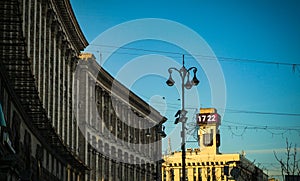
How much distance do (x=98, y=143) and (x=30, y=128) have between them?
40557mm

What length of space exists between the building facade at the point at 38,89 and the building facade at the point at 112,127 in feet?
15.5

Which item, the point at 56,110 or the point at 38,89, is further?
the point at 56,110

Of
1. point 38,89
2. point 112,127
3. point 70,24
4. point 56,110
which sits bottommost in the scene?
point 38,89

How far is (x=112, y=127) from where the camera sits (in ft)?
329

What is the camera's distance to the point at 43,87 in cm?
6016

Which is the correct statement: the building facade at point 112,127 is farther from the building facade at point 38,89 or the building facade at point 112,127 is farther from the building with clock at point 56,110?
the building facade at point 38,89

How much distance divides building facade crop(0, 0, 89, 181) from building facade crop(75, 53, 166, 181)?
473 centimetres

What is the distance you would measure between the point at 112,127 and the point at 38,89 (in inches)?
1724

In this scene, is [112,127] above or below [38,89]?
above

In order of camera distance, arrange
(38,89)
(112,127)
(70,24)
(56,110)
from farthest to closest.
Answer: (112,127) < (70,24) < (56,110) < (38,89)

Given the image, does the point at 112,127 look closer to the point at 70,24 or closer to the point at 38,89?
the point at 70,24

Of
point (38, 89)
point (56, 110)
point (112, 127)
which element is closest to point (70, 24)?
point (56, 110)

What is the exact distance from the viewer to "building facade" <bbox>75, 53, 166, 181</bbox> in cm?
8638

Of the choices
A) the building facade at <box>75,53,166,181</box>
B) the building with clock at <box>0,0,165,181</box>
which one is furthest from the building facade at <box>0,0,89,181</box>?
the building facade at <box>75,53,166,181</box>
